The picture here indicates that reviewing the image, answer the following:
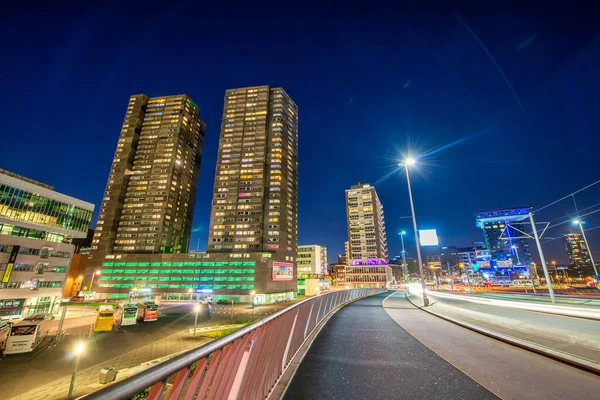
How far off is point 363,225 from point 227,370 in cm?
14601

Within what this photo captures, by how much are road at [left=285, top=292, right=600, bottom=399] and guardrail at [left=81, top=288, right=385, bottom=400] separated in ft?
2.96

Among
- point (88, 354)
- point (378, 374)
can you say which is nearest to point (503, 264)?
point (378, 374)

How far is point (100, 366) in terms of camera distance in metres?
18.3

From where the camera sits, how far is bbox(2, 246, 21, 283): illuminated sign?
4046 centimetres

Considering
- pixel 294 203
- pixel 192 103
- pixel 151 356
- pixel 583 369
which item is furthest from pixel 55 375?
pixel 192 103

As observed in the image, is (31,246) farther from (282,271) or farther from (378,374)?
(282,271)

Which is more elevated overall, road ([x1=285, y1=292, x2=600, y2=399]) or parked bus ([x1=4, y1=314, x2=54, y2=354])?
road ([x1=285, y1=292, x2=600, y2=399])

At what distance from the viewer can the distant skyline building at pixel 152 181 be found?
120 metres

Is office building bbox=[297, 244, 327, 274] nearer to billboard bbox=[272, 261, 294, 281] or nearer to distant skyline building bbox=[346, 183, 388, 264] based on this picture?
distant skyline building bbox=[346, 183, 388, 264]

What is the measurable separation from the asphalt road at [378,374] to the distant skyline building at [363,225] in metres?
134

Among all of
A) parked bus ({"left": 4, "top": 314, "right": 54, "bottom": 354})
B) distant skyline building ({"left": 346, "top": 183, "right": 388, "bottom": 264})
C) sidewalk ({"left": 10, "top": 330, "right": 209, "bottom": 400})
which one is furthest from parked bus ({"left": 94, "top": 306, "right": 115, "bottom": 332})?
distant skyline building ({"left": 346, "top": 183, "right": 388, "bottom": 264})

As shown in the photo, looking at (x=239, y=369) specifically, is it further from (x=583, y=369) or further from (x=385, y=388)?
(x=583, y=369)

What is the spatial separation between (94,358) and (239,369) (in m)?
25.3

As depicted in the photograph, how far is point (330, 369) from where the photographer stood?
5.91 m
